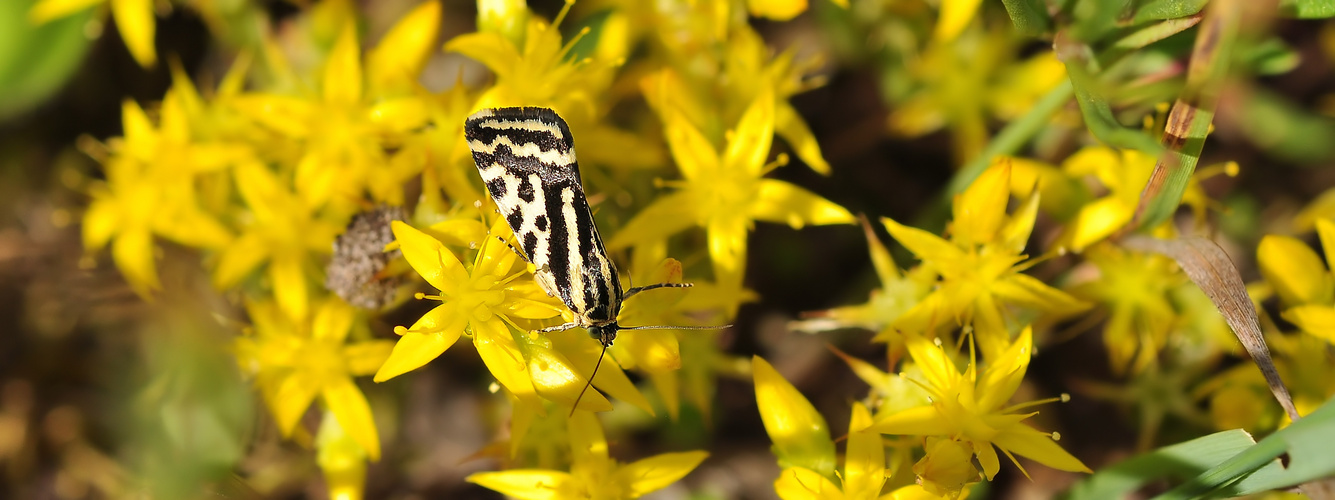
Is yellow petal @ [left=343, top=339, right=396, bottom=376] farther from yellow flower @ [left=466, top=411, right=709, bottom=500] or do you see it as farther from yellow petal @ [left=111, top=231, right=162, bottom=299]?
yellow petal @ [left=111, top=231, right=162, bottom=299]

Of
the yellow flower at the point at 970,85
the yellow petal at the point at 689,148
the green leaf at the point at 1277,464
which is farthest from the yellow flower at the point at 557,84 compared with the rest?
the green leaf at the point at 1277,464

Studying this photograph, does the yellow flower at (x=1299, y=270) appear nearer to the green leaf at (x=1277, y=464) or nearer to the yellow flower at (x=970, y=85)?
the green leaf at (x=1277, y=464)

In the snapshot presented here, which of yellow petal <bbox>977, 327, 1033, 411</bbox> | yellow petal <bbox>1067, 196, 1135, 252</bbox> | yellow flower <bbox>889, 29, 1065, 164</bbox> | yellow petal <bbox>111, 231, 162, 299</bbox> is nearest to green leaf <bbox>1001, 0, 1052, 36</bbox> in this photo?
yellow petal <bbox>1067, 196, 1135, 252</bbox>

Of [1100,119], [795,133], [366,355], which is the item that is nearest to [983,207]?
[1100,119]

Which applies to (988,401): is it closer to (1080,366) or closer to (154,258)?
(1080,366)

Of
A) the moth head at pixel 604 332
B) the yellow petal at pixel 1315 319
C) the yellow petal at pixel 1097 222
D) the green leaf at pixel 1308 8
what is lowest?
the yellow petal at pixel 1315 319

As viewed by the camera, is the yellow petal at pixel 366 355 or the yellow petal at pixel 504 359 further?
the yellow petal at pixel 366 355

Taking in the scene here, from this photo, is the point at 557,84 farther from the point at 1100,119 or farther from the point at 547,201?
the point at 1100,119
